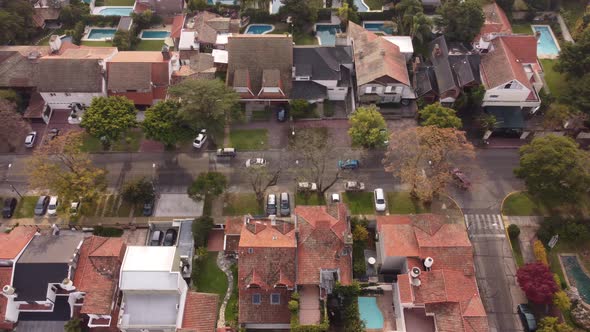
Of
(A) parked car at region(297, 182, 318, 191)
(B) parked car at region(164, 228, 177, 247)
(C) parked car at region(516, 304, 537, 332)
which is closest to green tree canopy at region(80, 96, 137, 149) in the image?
(B) parked car at region(164, 228, 177, 247)

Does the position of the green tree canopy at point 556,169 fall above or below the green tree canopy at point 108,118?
below

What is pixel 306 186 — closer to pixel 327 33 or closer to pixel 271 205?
pixel 271 205

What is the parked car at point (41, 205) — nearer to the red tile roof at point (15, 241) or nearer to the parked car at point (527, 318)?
the red tile roof at point (15, 241)

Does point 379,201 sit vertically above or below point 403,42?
below

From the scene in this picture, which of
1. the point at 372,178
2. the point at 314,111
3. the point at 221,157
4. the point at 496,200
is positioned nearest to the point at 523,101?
the point at 496,200

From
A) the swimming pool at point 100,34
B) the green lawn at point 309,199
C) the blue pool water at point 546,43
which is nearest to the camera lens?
the green lawn at point 309,199

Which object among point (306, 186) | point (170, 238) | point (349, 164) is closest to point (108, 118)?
point (170, 238)

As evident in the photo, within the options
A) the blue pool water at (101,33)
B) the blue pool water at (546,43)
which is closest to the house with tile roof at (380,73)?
the blue pool water at (546,43)

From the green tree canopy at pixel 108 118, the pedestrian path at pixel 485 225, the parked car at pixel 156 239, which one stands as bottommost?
the parked car at pixel 156 239
